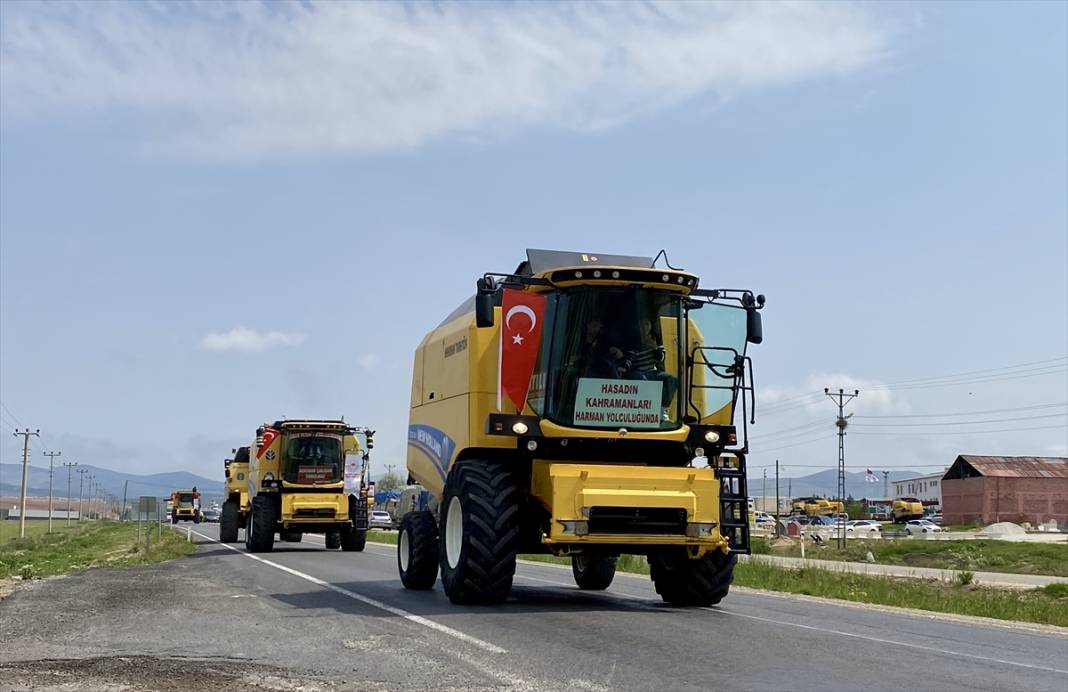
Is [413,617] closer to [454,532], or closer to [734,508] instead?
[454,532]

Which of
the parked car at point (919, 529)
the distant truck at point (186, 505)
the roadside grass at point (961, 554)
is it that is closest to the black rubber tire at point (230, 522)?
the roadside grass at point (961, 554)

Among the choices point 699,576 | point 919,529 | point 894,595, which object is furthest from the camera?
point 919,529

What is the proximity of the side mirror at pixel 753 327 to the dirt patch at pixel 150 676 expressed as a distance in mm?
7009

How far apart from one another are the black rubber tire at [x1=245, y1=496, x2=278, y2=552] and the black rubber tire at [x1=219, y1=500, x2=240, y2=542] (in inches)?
387

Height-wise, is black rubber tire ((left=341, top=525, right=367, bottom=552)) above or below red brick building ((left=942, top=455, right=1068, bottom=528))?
below

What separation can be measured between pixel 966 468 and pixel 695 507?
319 ft

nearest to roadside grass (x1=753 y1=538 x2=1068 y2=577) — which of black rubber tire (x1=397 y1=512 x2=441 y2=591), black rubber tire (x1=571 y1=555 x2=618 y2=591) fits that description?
black rubber tire (x1=571 y1=555 x2=618 y2=591)

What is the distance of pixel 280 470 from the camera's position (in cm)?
3231

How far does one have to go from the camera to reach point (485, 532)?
12.8 metres

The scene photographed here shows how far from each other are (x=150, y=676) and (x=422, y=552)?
25.9 ft

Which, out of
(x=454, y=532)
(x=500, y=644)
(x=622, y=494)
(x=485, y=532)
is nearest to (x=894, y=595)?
(x=622, y=494)

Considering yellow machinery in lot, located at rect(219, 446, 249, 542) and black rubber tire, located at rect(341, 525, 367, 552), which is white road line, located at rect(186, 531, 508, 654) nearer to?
black rubber tire, located at rect(341, 525, 367, 552)

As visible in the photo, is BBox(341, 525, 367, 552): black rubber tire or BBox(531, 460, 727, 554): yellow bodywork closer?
BBox(531, 460, 727, 554): yellow bodywork

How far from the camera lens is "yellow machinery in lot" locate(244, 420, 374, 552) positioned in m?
32.2
